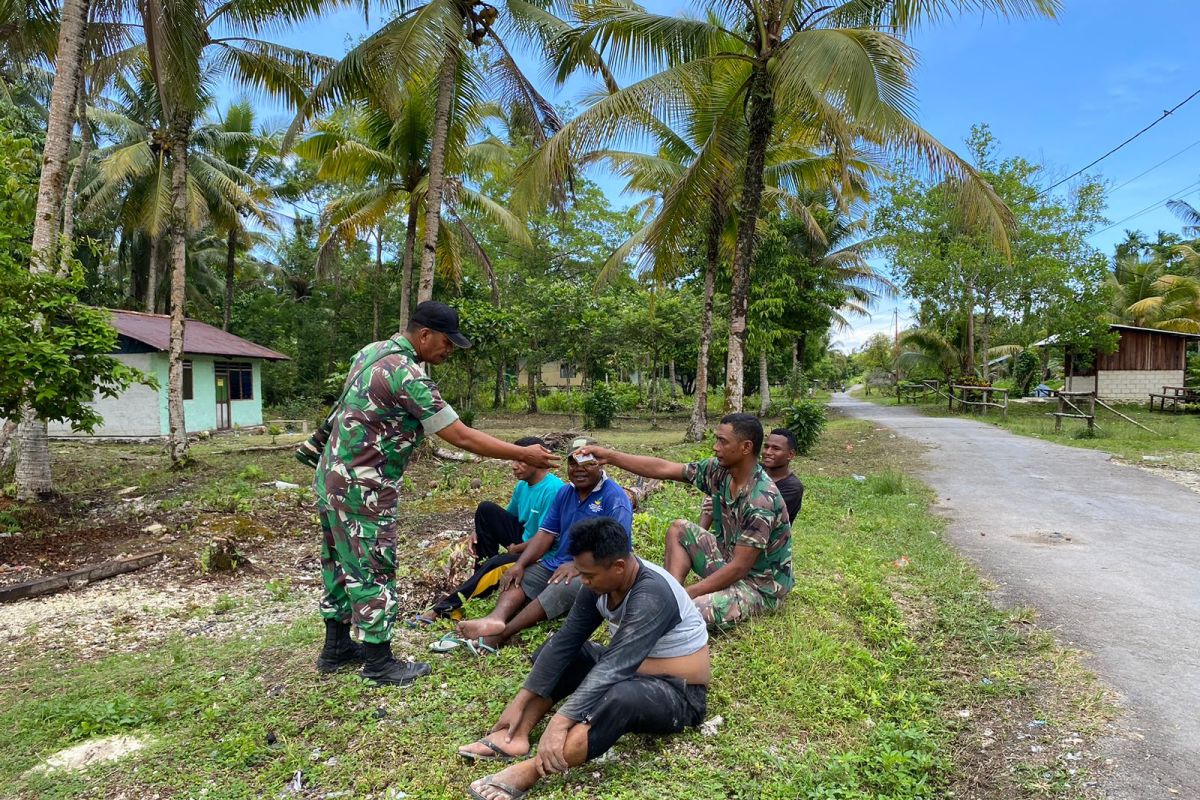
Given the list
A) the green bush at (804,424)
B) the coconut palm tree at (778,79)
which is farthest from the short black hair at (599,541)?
the green bush at (804,424)

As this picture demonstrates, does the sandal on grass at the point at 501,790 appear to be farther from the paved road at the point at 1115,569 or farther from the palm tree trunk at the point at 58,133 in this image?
the palm tree trunk at the point at 58,133

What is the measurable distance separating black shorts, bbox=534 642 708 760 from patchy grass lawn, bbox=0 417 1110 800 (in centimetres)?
14

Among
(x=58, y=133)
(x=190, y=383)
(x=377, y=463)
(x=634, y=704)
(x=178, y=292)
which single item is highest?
(x=58, y=133)

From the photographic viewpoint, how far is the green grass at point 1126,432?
1221cm

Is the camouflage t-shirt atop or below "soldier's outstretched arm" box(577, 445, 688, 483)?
below

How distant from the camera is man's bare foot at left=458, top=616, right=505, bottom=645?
3.86 m

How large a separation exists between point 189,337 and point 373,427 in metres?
18.2

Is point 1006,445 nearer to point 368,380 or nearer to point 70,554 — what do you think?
point 368,380

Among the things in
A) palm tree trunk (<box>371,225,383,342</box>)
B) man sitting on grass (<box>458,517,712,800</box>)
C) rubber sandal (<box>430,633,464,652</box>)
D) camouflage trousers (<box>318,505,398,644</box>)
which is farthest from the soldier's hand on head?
palm tree trunk (<box>371,225,383,342</box>)

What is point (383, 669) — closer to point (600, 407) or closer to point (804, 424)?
point (804, 424)

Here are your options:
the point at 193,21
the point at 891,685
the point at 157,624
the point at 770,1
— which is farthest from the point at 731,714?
the point at 193,21

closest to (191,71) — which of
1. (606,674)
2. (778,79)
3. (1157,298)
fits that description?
(778,79)

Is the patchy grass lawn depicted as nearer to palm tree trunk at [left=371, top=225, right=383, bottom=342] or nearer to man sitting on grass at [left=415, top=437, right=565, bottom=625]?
man sitting on grass at [left=415, top=437, right=565, bottom=625]

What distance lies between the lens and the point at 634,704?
2648mm
